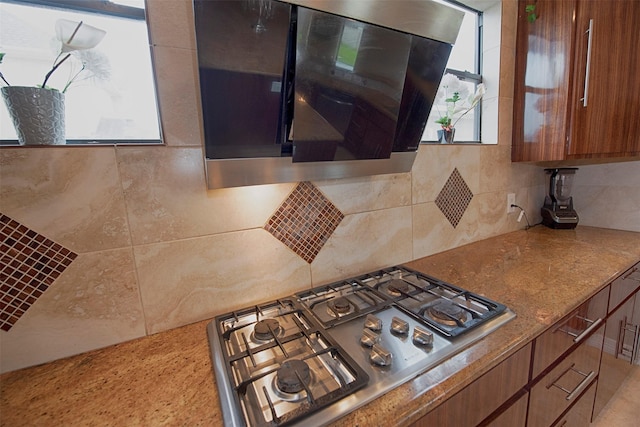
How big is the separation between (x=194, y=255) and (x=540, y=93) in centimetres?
181

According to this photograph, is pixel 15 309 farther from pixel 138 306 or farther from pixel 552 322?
pixel 552 322

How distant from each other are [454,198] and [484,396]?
0.95 meters

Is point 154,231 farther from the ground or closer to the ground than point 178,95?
closer to the ground

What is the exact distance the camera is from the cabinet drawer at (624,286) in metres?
1.07

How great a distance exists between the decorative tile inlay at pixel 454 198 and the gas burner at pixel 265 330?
978 mm

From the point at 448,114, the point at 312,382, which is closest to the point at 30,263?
the point at 312,382

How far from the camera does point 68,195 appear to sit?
26.3 inches

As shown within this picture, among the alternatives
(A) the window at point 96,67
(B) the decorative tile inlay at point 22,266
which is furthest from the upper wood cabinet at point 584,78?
(B) the decorative tile inlay at point 22,266

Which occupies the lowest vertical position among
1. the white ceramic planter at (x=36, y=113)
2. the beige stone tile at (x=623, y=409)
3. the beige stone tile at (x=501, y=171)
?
the beige stone tile at (x=623, y=409)

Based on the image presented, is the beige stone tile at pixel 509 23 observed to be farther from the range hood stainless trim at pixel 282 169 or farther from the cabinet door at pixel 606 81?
the range hood stainless trim at pixel 282 169

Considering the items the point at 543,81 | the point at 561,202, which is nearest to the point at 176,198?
the point at 543,81

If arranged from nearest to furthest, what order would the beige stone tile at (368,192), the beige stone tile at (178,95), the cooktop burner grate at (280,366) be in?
1. the cooktop burner grate at (280,366)
2. the beige stone tile at (178,95)
3. the beige stone tile at (368,192)

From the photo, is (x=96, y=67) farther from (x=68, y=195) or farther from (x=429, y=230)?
(x=429, y=230)

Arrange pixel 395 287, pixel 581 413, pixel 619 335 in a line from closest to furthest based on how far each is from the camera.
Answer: pixel 395 287 < pixel 581 413 < pixel 619 335
